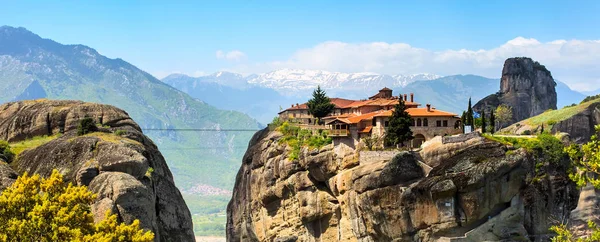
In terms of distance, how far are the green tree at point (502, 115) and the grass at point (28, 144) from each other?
321ft

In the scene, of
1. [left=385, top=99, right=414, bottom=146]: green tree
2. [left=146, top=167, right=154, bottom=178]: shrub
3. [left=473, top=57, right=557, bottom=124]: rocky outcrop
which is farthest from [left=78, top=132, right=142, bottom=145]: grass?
[left=473, top=57, right=557, bottom=124]: rocky outcrop

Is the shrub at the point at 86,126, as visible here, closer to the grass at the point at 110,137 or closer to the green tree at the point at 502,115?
the grass at the point at 110,137

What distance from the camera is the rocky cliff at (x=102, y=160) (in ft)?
164

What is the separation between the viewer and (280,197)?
99.0 meters

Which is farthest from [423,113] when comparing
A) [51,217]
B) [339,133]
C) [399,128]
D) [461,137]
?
[51,217]

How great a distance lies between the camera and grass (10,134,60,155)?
64.2 meters

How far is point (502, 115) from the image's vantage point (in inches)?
5694

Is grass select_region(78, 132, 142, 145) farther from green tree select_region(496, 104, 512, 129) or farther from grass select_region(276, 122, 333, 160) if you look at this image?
green tree select_region(496, 104, 512, 129)

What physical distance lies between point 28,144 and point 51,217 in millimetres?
34512

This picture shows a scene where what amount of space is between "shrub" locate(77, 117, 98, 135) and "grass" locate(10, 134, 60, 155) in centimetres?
346

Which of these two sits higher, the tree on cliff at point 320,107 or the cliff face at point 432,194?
the tree on cliff at point 320,107

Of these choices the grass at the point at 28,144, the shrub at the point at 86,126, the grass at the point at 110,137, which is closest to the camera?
the grass at the point at 110,137

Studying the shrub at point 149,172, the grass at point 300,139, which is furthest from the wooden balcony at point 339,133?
the shrub at point 149,172

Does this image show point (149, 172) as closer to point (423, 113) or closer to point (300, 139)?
point (423, 113)
